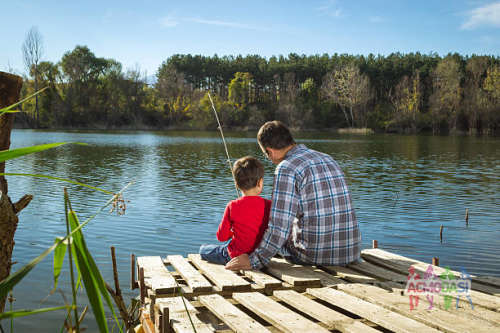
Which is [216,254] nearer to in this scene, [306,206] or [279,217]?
[279,217]

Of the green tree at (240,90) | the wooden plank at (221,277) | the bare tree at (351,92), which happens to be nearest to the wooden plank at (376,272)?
the wooden plank at (221,277)

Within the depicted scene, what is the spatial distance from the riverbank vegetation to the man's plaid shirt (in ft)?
184

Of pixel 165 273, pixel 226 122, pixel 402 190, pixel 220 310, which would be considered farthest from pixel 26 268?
pixel 226 122

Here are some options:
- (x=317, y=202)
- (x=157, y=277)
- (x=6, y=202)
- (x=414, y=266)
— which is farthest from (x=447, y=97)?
(x=6, y=202)

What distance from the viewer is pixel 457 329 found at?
7.86ft

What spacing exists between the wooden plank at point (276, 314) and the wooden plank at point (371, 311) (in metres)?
0.33

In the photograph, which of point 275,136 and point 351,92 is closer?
point 275,136

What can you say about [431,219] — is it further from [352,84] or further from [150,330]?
[352,84]

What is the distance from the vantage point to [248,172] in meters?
3.76

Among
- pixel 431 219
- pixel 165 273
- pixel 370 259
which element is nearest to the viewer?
pixel 165 273

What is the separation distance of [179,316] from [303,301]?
0.78 meters

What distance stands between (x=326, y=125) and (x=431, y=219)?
58.0m

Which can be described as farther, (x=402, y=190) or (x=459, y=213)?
(x=402, y=190)

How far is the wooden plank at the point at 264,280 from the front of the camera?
3.35 meters
